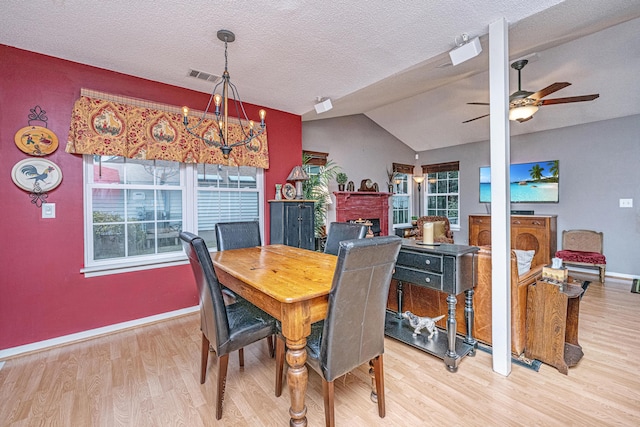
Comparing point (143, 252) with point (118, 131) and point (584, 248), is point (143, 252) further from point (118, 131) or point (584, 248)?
point (584, 248)

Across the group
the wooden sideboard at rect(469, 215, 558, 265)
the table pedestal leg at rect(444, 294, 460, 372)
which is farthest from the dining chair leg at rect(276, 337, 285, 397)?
the wooden sideboard at rect(469, 215, 558, 265)

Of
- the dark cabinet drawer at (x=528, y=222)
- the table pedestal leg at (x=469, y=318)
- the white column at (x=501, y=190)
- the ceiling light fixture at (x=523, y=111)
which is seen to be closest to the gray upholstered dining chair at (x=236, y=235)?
the table pedestal leg at (x=469, y=318)

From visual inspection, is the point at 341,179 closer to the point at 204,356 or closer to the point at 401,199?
the point at 401,199

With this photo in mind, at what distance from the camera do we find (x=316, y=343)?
153cm

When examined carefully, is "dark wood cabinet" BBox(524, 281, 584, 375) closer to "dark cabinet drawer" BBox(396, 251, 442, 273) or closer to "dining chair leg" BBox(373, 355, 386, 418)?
"dark cabinet drawer" BBox(396, 251, 442, 273)

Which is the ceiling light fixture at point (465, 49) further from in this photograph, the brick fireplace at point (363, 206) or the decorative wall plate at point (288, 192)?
the brick fireplace at point (363, 206)

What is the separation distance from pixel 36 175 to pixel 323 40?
2768 millimetres

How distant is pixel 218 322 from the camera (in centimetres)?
159

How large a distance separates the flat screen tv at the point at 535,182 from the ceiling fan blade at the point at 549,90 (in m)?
2.54

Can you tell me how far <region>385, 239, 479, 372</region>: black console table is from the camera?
2.05 metres

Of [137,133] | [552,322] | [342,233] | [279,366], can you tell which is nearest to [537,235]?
[552,322]

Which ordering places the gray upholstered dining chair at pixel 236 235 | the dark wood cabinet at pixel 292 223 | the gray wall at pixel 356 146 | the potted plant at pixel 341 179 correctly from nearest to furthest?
the gray upholstered dining chair at pixel 236 235 → the dark wood cabinet at pixel 292 223 → the gray wall at pixel 356 146 → the potted plant at pixel 341 179

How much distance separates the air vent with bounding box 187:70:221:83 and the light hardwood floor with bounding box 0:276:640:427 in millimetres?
2673

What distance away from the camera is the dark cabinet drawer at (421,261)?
2.12m
